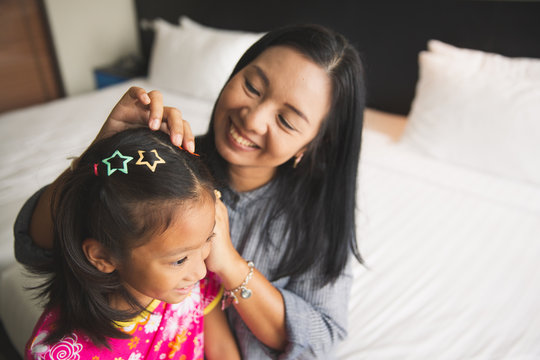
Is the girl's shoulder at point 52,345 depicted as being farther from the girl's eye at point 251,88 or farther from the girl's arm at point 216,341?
the girl's eye at point 251,88

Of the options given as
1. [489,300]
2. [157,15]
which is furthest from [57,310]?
[157,15]

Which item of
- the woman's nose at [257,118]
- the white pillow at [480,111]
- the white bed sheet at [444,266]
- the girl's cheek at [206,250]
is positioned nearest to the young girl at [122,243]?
the girl's cheek at [206,250]

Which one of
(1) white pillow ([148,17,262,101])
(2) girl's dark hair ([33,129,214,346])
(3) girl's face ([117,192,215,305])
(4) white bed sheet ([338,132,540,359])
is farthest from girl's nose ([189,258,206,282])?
(1) white pillow ([148,17,262,101])

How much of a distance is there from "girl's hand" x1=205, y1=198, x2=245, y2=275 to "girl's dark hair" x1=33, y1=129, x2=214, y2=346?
0.09 metres

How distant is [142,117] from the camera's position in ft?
2.20

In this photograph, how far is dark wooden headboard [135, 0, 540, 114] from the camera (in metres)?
1.85

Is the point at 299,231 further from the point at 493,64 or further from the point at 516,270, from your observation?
the point at 493,64

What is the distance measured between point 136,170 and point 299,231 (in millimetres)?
500

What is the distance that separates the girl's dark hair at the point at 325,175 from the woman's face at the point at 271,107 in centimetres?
5

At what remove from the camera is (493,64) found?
1757mm

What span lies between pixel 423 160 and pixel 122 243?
1.67 m

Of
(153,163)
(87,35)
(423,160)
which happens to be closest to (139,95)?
(153,163)

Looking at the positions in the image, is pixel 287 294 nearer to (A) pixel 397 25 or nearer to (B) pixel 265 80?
(B) pixel 265 80

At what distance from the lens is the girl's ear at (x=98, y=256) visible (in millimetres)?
582
